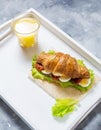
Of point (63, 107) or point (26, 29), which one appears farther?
point (26, 29)

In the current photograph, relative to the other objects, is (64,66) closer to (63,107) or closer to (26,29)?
(63,107)

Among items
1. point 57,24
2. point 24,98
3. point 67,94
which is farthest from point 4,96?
point 57,24

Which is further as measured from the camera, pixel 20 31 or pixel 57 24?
pixel 57 24

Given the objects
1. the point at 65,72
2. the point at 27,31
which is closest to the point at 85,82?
the point at 65,72

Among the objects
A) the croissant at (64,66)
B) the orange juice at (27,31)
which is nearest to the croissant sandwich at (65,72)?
the croissant at (64,66)

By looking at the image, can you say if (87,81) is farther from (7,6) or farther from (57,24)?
(7,6)

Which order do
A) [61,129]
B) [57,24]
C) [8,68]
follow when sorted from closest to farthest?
[61,129] → [8,68] → [57,24]

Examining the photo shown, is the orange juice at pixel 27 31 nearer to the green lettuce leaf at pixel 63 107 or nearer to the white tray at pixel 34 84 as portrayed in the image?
the white tray at pixel 34 84
